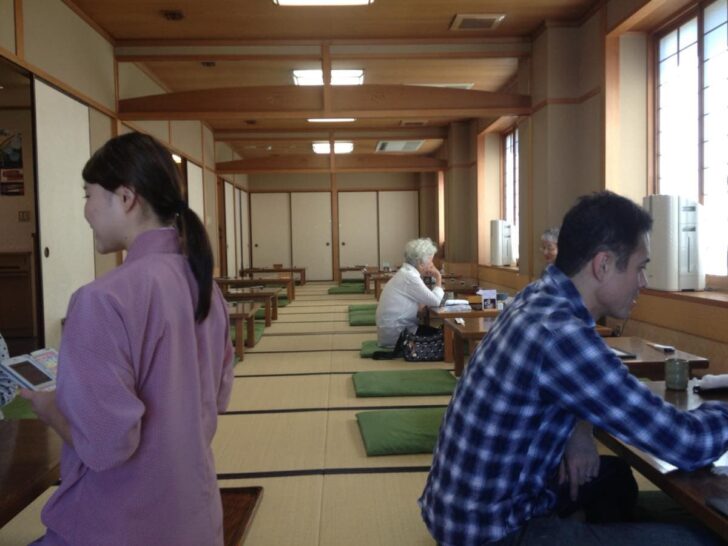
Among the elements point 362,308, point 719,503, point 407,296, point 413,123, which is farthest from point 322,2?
point 413,123

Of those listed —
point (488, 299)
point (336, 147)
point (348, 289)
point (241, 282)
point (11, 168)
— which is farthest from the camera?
point (336, 147)

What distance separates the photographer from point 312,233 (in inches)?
555

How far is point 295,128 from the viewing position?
10.2 metres

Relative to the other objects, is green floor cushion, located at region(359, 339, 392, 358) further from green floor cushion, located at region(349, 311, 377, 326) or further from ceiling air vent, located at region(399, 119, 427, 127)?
ceiling air vent, located at region(399, 119, 427, 127)

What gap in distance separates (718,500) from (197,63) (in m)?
6.48

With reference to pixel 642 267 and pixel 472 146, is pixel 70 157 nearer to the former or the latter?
pixel 642 267

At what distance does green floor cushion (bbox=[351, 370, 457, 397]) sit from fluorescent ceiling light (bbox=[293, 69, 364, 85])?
3668 mm

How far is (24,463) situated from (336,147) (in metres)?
10.7

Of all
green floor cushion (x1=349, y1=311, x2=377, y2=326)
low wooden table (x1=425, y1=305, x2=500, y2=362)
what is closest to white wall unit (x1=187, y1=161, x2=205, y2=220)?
green floor cushion (x1=349, y1=311, x2=377, y2=326)

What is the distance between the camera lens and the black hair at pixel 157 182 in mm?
→ 1010

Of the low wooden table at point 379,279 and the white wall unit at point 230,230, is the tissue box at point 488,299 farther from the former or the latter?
the white wall unit at point 230,230

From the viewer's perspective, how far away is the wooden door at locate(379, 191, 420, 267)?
14.0 m

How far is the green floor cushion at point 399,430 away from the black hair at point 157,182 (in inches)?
73.9

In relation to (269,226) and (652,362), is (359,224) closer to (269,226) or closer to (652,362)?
(269,226)
